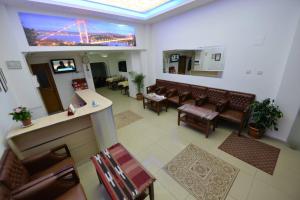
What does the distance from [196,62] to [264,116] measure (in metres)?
2.25

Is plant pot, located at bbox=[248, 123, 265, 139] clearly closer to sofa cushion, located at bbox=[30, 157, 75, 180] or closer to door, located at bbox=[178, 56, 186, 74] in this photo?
door, located at bbox=[178, 56, 186, 74]

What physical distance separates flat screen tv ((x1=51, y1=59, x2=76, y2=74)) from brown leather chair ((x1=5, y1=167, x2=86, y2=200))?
4.57 m

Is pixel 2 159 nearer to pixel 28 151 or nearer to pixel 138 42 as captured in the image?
pixel 28 151

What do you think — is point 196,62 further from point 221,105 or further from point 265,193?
point 265,193

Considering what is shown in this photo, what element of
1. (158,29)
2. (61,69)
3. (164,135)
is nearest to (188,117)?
(164,135)

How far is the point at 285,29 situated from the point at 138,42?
413 cm

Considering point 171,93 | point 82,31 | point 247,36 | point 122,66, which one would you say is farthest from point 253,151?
point 122,66

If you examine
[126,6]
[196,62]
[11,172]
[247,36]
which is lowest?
[11,172]

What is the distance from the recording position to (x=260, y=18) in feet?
8.55

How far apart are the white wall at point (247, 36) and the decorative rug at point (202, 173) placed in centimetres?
197

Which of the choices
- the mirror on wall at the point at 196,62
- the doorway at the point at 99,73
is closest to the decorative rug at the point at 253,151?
the mirror on wall at the point at 196,62

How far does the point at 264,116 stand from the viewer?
2.64m

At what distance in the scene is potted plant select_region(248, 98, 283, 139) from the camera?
259 cm

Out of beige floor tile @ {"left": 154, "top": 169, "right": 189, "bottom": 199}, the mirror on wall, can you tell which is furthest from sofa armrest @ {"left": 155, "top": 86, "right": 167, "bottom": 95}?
beige floor tile @ {"left": 154, "top": 169, "right": 189, "bottom": 199}
